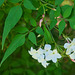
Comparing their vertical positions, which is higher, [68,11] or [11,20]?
[11,20]

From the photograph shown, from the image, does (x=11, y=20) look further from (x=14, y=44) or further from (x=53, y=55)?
(x=53, y=55)

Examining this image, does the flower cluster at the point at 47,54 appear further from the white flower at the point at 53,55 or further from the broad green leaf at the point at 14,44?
the broad green leaf at the point at 14,44

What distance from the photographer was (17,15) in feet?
3.30

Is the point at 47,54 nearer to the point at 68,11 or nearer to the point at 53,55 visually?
the point at 53,55

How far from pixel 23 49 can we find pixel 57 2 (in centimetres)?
74

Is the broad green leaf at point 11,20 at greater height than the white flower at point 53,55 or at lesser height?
greater

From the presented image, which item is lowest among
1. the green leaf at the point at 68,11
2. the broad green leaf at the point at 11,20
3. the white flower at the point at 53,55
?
the white flower at the point at 53,55

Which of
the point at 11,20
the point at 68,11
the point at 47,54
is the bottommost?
the point at 47,54

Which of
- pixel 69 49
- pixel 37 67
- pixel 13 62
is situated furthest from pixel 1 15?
pixel 37 67

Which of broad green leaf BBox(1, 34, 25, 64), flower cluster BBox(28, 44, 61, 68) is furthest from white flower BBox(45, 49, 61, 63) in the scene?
broad green leaf BBox(1, 34, 25, 64)

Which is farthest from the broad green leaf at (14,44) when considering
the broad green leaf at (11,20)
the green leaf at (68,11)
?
the green leaf at (68,11)

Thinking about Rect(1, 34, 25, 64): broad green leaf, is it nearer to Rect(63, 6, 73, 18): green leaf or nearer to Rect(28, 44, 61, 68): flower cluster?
Rect(28, 44, 61, 68): flower cluster

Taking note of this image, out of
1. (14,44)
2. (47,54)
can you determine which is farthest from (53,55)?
(14,44)

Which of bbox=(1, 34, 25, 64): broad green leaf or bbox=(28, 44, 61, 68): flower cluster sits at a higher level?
bbox=(1, 34, 25, 64): broad green leaf
